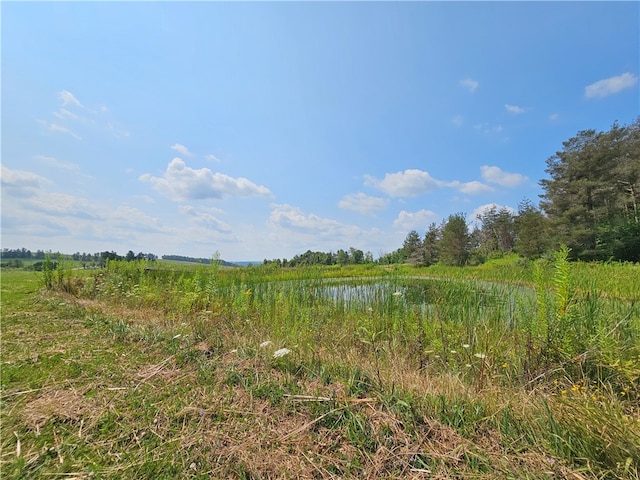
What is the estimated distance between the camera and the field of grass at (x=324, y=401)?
1.09 metres

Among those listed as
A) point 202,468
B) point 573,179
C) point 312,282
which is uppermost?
point 573,179

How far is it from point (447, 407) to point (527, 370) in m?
0.94

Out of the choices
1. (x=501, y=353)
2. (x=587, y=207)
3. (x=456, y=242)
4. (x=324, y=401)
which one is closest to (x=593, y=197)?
(x=587, y=207)

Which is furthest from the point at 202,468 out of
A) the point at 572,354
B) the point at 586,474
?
the point at 572,354

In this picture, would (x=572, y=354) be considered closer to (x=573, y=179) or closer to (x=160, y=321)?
(x=160, y=321)

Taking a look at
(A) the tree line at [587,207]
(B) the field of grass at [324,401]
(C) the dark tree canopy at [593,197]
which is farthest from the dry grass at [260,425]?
(C) the dark tree canopy at [593,197]

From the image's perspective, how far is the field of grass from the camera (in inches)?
42.8

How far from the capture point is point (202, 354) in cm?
221

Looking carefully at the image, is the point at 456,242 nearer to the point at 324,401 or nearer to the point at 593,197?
the point at 593,197

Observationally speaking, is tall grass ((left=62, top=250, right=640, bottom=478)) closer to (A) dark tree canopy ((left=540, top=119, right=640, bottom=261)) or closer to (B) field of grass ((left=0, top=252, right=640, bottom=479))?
(B) field of grass ((left=0, top=252, right=640, bottom=479))

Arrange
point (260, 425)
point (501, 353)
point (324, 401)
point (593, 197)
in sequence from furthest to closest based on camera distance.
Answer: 1. point (593, 197)
2. point (501, 353)
3. point (324, 401)
4. point (260, 425)

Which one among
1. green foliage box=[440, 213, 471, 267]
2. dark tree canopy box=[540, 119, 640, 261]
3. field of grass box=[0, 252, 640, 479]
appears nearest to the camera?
field of grass box=[0, 252, 640, 479]

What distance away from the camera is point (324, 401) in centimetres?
149

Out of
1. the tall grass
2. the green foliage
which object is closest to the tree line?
the green foliage
